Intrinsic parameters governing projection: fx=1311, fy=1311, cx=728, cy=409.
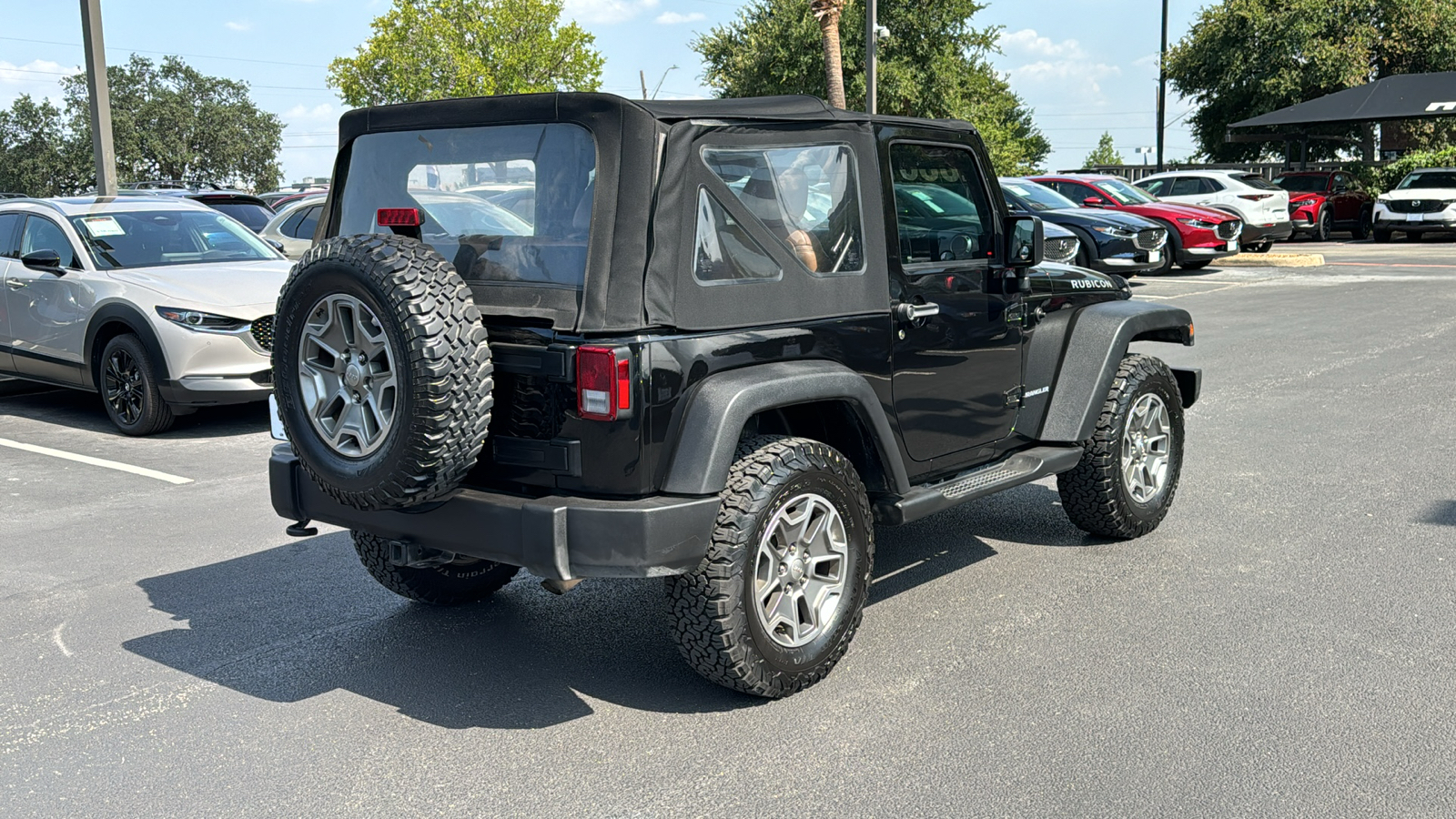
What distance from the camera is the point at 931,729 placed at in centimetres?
392

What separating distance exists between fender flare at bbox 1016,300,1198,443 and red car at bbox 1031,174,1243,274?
1489cm

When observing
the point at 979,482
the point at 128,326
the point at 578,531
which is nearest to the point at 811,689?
the point at 578,531

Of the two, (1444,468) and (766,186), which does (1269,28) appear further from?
(766,186)

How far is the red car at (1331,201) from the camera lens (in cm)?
3031

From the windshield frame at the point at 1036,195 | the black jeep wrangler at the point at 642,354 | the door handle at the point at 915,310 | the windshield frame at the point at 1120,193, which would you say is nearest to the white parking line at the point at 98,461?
the black jeep wrangler at the point at 642,354

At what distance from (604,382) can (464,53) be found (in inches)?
2181

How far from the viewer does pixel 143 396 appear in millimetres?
9117

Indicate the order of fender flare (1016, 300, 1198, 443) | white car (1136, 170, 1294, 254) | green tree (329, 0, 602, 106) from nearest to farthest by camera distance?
fender flare (1016, 300, 1198, 443)
white car (1136, 170, 1294, 254)
green tree (329, 0, 602, 106)

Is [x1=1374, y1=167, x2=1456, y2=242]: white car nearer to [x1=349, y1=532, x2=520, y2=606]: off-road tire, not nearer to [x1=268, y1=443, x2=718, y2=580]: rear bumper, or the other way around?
[x1=349, y1=532, x2=520, y2=606]: off-road tire

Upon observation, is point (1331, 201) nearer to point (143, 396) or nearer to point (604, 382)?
point (143, 396)

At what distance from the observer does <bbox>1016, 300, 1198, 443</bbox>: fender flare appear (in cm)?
554

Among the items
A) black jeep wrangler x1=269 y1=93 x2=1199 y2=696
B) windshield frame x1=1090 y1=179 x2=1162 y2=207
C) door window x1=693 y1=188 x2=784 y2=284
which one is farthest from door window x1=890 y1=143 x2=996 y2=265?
windshield frame x1=1090 y1=179 x2=1162 y2=207

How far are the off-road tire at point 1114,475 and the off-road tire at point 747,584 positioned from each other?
5.98 ft

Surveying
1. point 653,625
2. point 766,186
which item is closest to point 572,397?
point 766,186
